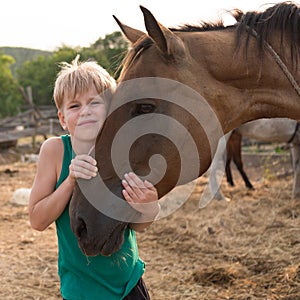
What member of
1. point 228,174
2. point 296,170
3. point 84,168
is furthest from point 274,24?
point 228,174

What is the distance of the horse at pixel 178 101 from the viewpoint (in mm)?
1693

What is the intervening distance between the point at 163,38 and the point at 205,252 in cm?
288

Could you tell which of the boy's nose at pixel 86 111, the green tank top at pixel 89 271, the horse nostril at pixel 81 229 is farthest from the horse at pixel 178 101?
the green tank top at pixel 89 271

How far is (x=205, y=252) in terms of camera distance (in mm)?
4164

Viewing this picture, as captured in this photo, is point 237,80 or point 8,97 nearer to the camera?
point 237,80

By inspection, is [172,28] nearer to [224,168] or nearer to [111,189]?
[111,189]

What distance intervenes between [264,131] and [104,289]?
16.7ft

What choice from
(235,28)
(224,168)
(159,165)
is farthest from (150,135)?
(224,168)

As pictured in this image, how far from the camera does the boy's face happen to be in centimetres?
186

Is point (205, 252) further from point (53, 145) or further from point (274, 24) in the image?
point (274, 24)

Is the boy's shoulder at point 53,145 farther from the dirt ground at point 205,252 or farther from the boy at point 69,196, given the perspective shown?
the dirt ground at point 205,252

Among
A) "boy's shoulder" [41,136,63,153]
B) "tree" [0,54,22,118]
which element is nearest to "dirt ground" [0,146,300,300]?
"boy's shoulder" [41,136,63,153]

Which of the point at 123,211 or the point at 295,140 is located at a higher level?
the point at 123,211

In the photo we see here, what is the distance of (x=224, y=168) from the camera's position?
287 inches
